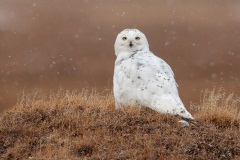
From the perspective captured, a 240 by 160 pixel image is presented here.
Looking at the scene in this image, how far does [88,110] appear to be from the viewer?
1280 centimetres

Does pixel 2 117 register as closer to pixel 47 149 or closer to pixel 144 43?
pixel 47 149

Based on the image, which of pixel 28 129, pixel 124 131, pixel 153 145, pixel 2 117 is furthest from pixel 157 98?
pixel 2 117

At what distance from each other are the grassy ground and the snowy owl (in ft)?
1.01

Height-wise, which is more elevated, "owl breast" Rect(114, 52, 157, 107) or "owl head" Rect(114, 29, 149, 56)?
"owl head" Rect(114, 29, 149, 56)

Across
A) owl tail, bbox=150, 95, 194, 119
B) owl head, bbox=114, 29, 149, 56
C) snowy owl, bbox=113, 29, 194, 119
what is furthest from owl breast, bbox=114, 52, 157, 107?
owl head, bbox=114, 29, 149, 56

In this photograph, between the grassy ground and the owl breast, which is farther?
the owl breast

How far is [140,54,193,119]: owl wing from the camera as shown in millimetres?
12039

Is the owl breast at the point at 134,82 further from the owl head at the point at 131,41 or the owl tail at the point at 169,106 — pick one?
the owl head at the point at 131,41

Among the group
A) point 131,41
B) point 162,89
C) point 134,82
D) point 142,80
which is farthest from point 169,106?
point 131,41

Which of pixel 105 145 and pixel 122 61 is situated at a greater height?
pixel 122 61

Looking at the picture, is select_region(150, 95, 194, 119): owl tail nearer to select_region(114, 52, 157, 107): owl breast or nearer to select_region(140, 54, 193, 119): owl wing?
select_region(140, 54, 193, 119): owl wing

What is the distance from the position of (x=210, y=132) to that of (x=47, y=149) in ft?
12.5

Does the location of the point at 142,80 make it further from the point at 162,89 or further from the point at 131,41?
the point at 131,41

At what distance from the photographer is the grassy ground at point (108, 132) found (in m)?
9.73
